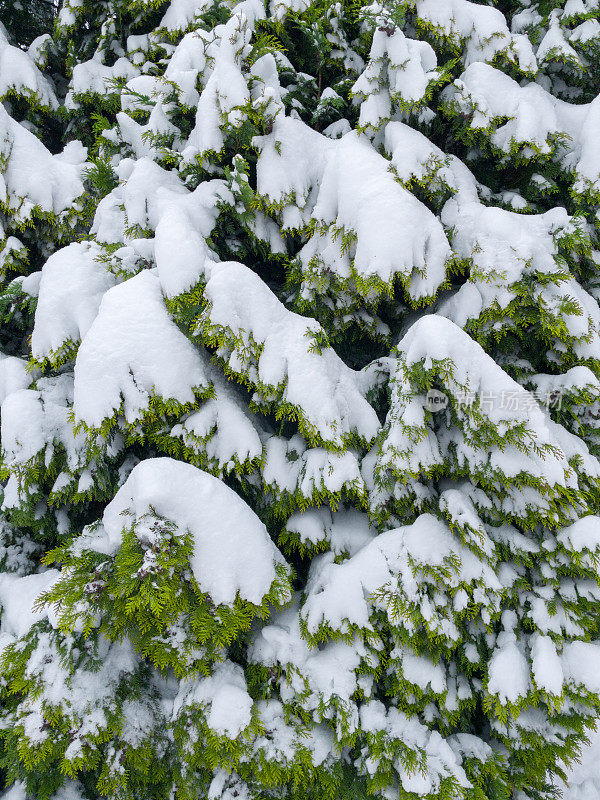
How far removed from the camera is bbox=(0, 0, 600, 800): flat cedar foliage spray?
2217mm

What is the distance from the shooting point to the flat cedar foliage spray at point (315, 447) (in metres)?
2.22

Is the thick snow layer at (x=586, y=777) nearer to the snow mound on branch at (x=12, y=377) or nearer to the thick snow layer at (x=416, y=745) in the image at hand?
the thick snow layer at (x=416, y=745)

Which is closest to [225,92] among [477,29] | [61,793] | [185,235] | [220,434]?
[185,235]

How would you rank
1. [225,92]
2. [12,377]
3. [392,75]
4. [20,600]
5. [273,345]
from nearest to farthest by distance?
[273,345]
[20,600]
[225,92]
[392,75]
[12,377]

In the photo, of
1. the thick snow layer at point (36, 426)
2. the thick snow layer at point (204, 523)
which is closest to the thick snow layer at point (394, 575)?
the thick snow layer at point (204, 523)

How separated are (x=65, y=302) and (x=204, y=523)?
1.68 meters

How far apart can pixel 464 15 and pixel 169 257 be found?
293cm

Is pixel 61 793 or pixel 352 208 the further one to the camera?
pixel 352 208

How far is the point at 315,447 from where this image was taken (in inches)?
105

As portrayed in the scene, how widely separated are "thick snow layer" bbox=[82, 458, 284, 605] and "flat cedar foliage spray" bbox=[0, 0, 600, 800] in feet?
0.06

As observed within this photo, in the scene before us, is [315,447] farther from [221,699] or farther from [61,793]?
[61,793]

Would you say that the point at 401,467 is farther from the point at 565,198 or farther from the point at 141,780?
the point at 565,198

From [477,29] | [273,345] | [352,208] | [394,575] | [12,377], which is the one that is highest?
[477,29]

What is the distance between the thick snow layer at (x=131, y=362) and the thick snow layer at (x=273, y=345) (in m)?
0.27
